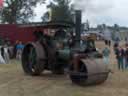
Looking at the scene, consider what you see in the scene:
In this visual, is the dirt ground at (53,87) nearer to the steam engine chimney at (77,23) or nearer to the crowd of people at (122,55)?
the steam engine chimney at (77,23)

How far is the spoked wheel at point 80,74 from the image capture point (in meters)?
12.5

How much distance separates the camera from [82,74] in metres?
12.4

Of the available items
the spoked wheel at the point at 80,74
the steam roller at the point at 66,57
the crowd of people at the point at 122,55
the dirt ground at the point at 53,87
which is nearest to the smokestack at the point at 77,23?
the steam roller at the point at 66,57

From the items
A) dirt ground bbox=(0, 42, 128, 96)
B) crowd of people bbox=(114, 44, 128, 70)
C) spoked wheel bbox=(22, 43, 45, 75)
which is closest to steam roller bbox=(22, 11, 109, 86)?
spoked wheel bbox=(22, 43, 45, 75)

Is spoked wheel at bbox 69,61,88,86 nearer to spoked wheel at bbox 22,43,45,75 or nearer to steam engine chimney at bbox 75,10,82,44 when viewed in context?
steam engine chimney at bbox 75,10,82,44

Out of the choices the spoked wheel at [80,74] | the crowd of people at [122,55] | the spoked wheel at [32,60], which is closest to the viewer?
the spoked wheel at [80,74]

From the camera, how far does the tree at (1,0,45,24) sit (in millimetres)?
45562

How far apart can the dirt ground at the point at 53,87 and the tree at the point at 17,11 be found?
30821 millimetres

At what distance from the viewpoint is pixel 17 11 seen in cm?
4656

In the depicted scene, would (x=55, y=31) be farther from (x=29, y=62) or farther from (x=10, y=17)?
Result: (x=10, y=17)

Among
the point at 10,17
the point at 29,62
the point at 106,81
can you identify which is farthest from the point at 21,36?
the point at 10,17

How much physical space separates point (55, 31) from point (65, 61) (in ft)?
4.87

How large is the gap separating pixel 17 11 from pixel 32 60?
1252 inches

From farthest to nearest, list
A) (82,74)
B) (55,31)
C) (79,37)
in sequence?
1. (55,31)
2. (79,37)
3. (82,74)
